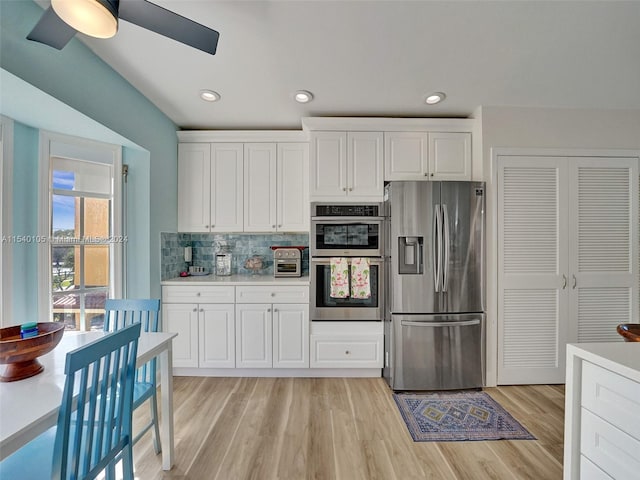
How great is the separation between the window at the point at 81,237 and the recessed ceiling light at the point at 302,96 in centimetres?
163

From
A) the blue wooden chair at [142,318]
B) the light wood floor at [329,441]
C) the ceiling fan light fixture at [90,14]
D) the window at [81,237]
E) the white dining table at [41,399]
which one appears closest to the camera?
the white dining table at [41,399]

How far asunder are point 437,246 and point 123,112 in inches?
107

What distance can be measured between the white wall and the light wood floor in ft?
6.55

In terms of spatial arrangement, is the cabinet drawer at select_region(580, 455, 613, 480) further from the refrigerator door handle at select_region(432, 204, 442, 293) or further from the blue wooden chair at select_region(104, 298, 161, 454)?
the blue wooden chair at select_region(104, 298, 161, 454)

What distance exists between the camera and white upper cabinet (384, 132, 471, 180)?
2.68 meters

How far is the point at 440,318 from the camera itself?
7.93ft

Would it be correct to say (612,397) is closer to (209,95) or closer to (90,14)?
(90,14)

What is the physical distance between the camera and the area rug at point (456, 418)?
6.16ft

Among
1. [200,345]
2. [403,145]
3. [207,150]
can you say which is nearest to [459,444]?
[200,345]

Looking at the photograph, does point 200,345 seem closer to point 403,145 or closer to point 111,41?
point 111,41

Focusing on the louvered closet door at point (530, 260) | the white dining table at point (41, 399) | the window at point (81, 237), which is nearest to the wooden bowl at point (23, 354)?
the white dining table at point (41, 399)

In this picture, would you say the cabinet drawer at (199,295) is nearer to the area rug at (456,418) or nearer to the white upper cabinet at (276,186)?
the white upper cabinet at (276,186)

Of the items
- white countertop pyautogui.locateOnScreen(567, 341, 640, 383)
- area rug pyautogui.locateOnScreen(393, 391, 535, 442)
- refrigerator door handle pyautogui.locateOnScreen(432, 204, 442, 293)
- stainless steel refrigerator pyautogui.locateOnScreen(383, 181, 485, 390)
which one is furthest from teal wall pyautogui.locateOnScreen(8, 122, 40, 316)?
white countertop pyautogui.locateOnScreen(567, 341, 640, 383)

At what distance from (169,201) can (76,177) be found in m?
0.73
